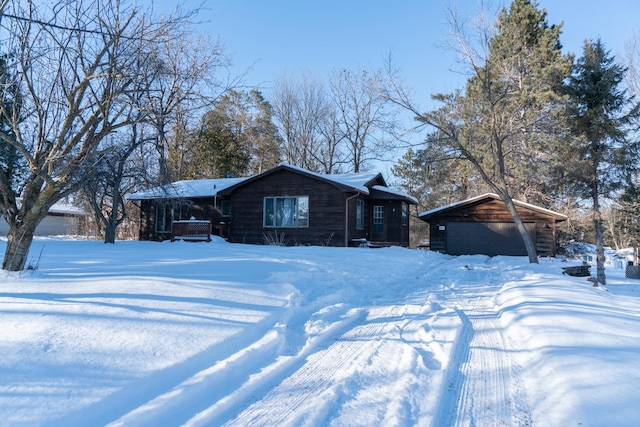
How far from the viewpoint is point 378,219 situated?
66.4 ft

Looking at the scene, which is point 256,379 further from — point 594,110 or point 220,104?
point 594,110

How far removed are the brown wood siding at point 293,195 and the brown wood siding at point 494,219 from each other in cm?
628

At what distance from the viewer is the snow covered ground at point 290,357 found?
110 inches

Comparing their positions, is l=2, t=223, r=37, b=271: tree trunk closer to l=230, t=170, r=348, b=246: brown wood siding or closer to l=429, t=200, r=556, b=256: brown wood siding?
l=230, t=170, r=348, b=246: brown wood siding

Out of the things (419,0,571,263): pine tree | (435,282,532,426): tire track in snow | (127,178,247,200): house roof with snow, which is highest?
(419,0,571,263): pine tree

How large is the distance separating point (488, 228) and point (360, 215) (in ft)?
23.2

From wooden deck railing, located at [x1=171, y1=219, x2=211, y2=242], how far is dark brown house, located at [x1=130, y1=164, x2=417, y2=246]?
3.60 ft

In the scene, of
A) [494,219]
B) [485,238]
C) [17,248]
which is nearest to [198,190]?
[17,248]

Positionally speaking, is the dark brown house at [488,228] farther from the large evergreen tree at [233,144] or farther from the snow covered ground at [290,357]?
the large evergreen tree at [233,144]

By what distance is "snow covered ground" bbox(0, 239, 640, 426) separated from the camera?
9.20 ft

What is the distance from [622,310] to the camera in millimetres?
6359

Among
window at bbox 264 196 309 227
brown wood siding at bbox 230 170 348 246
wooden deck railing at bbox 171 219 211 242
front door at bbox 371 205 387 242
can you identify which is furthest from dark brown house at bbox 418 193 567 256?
wooden deck railing at bbox 171 219 211 242

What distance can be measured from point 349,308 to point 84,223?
1143 inches

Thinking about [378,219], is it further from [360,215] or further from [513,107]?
[513,107]
